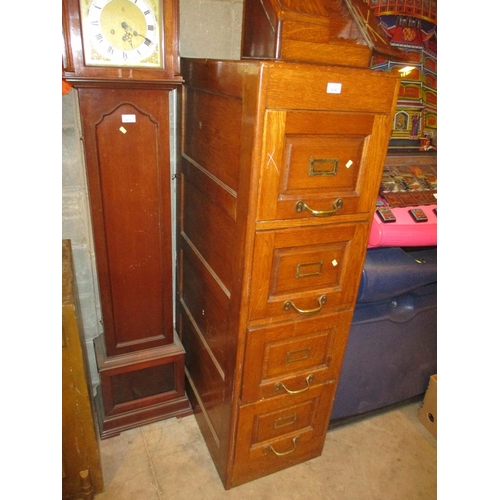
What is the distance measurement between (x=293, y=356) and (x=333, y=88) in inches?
37.2

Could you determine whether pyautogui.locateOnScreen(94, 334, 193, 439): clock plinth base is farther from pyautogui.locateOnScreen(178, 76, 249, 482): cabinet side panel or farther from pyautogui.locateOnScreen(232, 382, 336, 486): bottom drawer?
pyautogui.locateOnScreen(232, 382, 336, 486): bottom drawer

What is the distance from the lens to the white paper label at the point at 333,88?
109 centimetres

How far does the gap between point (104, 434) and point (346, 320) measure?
1283mm

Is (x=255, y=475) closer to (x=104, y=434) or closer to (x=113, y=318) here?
(x=104, y=434)

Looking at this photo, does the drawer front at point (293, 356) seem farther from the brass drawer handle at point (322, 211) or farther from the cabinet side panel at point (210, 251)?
the brass drawer handle at point (322, 211)

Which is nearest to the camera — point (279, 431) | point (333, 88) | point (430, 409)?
point (333, 88)

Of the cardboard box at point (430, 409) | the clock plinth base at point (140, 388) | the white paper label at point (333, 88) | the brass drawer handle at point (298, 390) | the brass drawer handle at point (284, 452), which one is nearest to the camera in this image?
the white paper label at point (333, 88)

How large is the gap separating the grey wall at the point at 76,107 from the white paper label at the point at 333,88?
782 millimetres

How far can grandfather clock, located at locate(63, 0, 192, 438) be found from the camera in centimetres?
128

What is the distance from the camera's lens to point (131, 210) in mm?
1557

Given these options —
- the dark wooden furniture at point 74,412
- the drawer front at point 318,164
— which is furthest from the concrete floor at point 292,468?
the drawer front at point 318,164

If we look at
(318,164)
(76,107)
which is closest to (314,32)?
(318,164)

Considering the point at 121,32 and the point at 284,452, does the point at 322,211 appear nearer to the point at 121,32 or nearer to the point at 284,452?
the point at 121,32

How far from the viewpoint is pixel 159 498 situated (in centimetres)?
161
